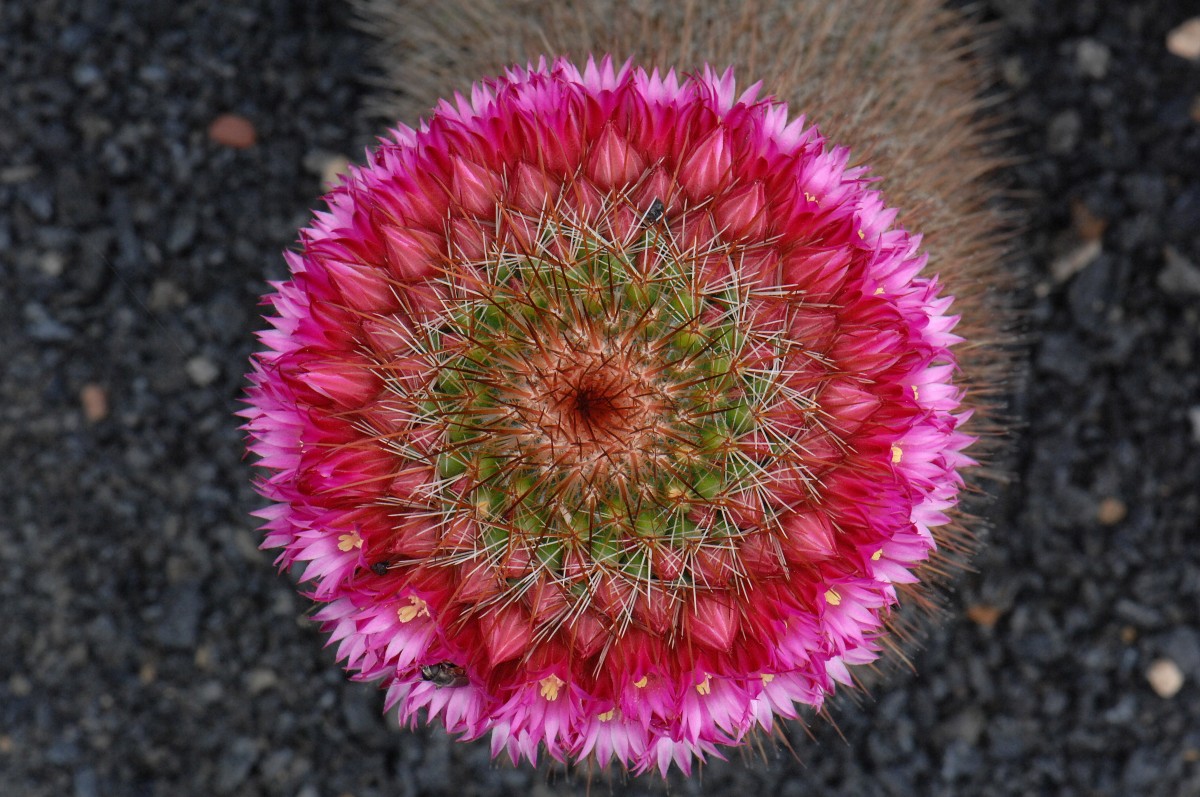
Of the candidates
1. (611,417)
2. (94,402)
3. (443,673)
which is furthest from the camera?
(94,402)

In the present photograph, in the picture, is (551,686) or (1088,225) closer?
(551,686)

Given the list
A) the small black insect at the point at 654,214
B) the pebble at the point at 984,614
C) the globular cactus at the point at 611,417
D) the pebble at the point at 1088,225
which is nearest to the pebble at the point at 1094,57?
the pebble at the point at 1088,225

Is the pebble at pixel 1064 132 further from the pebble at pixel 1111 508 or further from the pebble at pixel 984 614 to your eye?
the pebble at pixel 984 614

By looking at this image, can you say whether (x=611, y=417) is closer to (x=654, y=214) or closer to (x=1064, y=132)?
(x=654, y=214)

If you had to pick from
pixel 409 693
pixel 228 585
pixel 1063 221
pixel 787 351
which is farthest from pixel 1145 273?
pixel 228 585

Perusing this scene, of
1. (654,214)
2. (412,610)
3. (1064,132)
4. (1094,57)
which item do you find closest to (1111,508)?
(1064,132)
